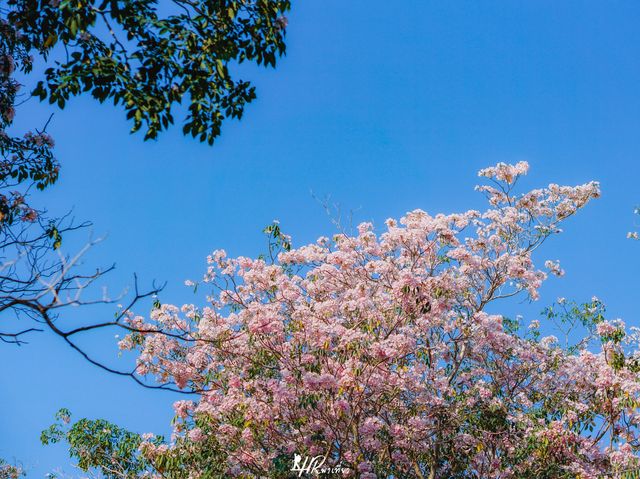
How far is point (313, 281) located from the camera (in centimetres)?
1162

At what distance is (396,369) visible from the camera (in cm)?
1045

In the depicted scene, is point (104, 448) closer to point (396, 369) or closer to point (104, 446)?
point (104, 446)

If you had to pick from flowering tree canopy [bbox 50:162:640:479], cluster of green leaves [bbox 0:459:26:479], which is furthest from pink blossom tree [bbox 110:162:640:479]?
cluster of green leaves [bbox 0:459:26:479]

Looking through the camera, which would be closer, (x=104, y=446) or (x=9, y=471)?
(x=104, y=446)

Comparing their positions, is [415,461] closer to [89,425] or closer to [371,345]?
[371,345]

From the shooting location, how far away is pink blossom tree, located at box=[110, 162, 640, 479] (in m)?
9.76

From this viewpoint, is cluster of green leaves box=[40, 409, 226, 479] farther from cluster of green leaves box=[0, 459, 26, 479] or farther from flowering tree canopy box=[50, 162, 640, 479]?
cluster of green leaves box=[0, 459, 26, 479]

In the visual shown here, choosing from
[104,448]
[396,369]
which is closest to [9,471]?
[104,448]

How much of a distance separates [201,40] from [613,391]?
8403mm

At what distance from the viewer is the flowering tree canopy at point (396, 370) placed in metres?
9.76

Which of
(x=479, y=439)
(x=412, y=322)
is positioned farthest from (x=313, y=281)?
(x=479, y=439)

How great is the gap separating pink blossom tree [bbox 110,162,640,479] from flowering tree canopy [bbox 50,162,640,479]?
1.1 inches

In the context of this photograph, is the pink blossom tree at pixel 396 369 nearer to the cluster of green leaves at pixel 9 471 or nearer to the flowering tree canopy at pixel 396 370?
the flowering tree canopy at pixel 396 370

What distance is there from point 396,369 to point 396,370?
0.31 ft
